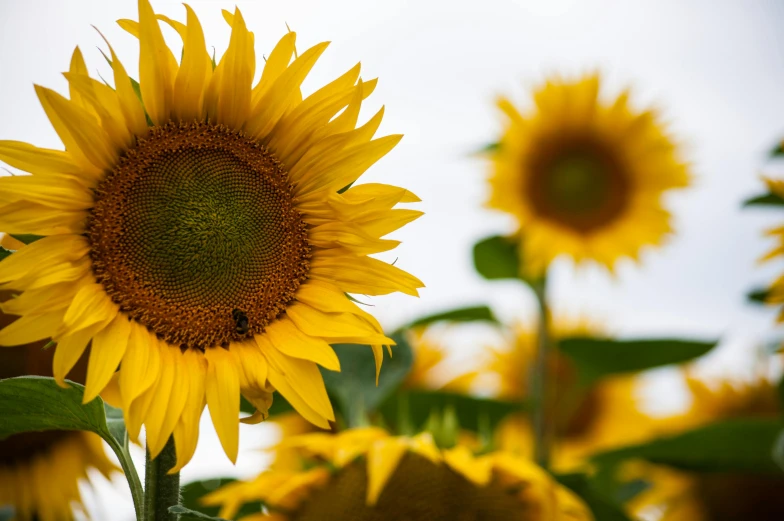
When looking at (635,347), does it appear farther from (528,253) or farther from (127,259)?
(127,259)

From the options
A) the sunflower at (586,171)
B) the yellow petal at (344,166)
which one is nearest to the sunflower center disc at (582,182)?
the sunflower at (586,171)

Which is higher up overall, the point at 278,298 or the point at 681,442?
the point at 278,298

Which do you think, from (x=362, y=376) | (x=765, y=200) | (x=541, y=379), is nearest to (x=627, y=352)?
(x=541, y=379)

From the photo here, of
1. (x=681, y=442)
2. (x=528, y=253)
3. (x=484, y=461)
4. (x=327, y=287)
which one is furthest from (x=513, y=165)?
(x=327, y=287)

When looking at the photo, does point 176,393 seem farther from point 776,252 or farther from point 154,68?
point 776,252

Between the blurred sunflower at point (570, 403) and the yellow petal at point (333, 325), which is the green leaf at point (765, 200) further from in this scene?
the yellow petal at point (333, 325)

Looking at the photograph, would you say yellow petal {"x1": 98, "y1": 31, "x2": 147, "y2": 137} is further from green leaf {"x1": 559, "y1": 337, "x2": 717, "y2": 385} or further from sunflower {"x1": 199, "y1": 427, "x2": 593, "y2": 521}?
green leaf {"x1": 559, "y1": 337, "x2": 717, "y2": 385}

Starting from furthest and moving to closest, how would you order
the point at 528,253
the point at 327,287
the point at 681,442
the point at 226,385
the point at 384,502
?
the point at 528,253
the point at 681,442
the point at 384,502
the point at 327,287
the point at 226,385
